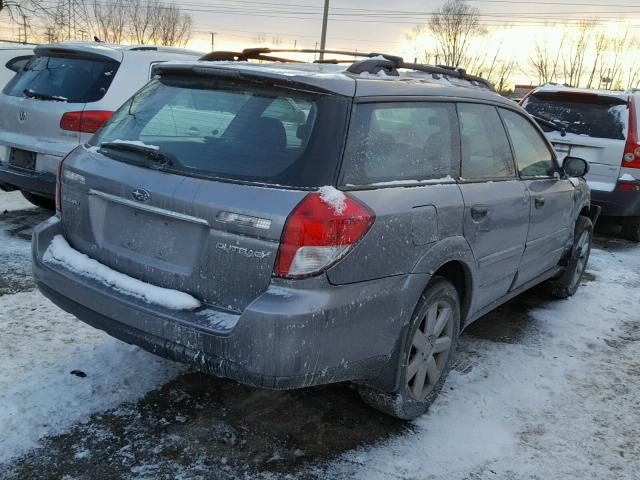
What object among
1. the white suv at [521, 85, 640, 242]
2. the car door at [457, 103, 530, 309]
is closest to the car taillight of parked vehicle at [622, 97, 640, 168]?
the white suv at [521, 85, 640, 242]

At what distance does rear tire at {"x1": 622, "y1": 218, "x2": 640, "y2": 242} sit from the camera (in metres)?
8.00

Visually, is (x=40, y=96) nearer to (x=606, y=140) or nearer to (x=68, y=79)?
(x=68, y=79)

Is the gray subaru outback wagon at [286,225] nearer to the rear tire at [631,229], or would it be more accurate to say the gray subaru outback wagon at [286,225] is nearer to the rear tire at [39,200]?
the rear tire at [39,200]

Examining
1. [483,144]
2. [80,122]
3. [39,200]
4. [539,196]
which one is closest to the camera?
[483,144]

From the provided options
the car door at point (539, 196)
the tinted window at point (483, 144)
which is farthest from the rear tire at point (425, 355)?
the car door at point (539, 196)

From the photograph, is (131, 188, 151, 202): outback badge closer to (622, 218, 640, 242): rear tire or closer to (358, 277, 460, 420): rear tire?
(358, 277, 460, 420): rear tire

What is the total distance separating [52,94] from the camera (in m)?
5.64

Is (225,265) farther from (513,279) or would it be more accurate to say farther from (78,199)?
(513,279)

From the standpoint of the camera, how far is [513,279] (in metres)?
4.01

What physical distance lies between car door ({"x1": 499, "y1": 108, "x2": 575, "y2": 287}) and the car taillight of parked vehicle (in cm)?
302

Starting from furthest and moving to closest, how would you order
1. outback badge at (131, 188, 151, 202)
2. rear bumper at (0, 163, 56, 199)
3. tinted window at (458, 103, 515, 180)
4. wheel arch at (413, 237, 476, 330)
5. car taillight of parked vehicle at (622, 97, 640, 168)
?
car taillight of parked vehicle at (622, 97, 640, 168) < rear bumper at (0, 163, 56, 199) < tinted window at (458, 103, 515, 180) < wheel arch at (413, 237, 476, 330) < outback badge at (131, 188, 151, 202)

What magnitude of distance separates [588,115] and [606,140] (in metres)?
0.41

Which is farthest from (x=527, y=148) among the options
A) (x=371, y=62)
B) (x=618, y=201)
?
(x=618, y=201)

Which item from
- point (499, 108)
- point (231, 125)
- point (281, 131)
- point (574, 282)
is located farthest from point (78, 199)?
point (574, 282)
